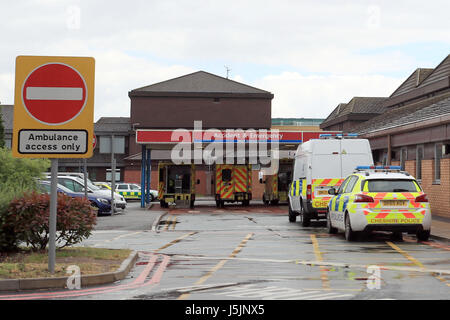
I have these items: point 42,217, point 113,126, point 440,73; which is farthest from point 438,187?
point 113,126

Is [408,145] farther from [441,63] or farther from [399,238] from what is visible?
[441,63]

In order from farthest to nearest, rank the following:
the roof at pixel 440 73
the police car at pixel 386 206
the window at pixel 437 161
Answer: the roof at pixel 440 73
the window at pixel 437 161
the police car at pixel 386 206

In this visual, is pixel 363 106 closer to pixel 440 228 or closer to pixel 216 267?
pixel 440 228

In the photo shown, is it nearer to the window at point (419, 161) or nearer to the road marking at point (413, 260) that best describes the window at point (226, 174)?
the window at point (419, 161)

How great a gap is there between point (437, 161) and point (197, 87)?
55.4 meters

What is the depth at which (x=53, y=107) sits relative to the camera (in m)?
10.4

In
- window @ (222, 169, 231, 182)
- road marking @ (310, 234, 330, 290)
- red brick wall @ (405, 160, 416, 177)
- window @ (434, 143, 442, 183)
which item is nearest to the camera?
road marking @ (310, 234, 330, 290)

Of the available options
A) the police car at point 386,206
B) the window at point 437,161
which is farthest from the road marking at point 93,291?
the window at point 437,161

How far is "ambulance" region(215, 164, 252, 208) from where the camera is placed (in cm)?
3981

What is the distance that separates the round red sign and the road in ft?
8.20

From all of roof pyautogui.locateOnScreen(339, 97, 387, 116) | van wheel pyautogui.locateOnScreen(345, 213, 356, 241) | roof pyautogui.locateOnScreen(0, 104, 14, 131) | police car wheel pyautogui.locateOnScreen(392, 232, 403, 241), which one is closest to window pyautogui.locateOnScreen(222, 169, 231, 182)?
police car wheel pyautogui.locateOnScreen(392, 232, 403, 241)

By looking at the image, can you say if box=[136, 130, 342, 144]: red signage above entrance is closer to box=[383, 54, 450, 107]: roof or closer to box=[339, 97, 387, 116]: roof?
box=[383, 54, 450, 107]: roof

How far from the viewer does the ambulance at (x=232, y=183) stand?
39.8 metres
